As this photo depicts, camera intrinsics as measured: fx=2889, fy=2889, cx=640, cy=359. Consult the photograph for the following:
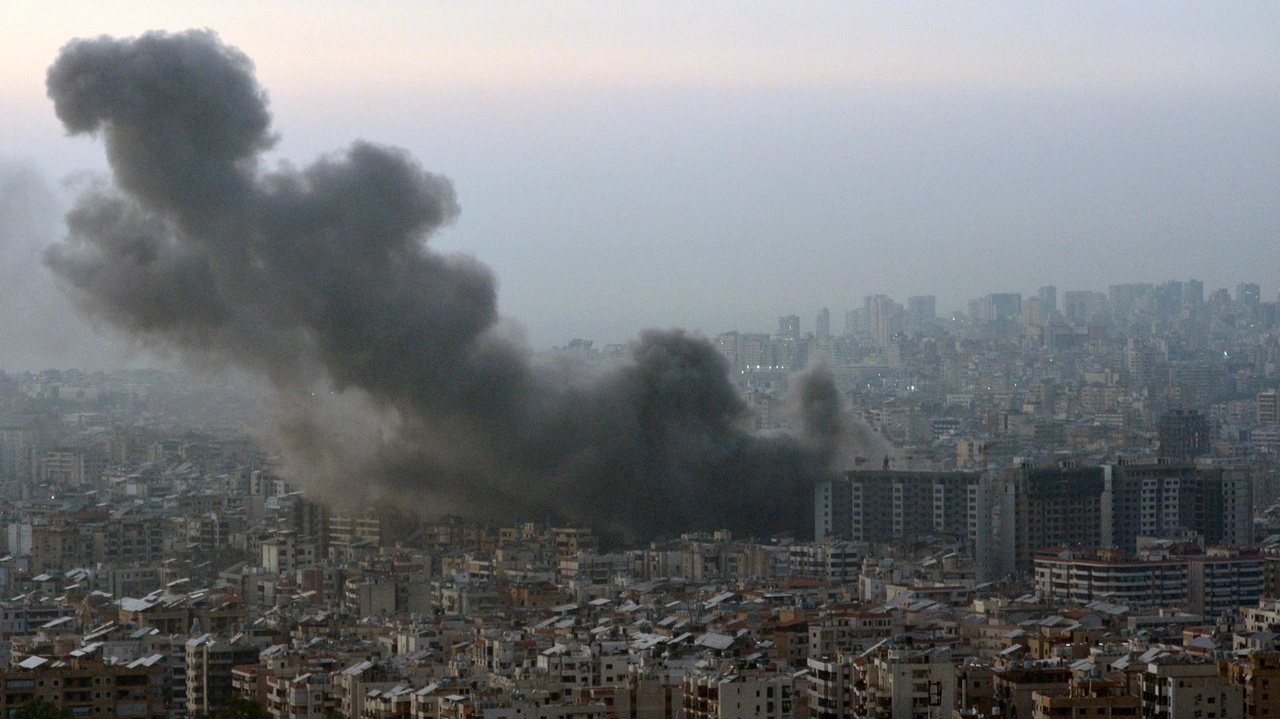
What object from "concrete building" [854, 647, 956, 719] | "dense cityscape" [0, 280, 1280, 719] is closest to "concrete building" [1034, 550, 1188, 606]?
"dense cityscape" [0, 280, 1280, 719]

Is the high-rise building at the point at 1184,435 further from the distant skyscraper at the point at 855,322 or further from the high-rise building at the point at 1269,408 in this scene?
the distant skyscraper at the point at 855,322

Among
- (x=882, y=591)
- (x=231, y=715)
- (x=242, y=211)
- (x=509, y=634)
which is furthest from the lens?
(x=242, y=211)

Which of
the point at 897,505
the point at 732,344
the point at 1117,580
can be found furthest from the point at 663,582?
the point at 732,344

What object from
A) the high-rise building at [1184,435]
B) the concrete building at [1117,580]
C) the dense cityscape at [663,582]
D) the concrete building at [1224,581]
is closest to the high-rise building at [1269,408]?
the dense cityscape at [663,582]

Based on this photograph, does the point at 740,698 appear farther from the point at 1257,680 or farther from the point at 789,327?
the point at 789,327

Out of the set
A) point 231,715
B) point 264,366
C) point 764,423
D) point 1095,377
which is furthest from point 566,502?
point 1095,377

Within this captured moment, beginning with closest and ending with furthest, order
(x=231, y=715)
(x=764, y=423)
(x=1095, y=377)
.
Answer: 1. (x=231, y=715)
2. (x=764, y=423)
3. (x=1095, y=377)

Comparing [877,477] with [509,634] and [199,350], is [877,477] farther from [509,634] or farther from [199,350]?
[509,634]
